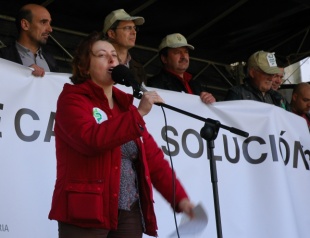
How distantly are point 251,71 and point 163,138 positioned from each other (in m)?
1.64

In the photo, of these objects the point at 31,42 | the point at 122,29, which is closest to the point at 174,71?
the point at 122,29

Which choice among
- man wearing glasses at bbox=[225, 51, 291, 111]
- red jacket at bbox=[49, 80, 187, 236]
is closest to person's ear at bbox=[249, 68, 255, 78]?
man wearing glasses at bbox=[225, 51, 291, 111]

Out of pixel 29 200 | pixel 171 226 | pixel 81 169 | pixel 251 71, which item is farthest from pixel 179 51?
pixel 81 169

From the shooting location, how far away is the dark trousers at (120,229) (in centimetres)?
296

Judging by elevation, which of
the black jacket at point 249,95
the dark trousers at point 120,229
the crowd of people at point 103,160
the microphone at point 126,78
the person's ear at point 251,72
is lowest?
the dark trousers at point 120,229

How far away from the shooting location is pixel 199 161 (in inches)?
198

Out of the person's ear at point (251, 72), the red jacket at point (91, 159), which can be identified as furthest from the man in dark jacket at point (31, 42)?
the red jacket at point (91, 159)

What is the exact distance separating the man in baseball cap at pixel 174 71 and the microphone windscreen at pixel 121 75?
276 centimetres

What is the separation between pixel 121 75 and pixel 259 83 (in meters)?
3.36

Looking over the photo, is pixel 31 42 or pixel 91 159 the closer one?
pixel 91 159

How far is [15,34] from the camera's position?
21.0 feet

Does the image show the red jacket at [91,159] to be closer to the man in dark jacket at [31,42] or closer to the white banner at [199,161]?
the white banner at [199,161]

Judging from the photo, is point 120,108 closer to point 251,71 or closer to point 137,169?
point 137,169

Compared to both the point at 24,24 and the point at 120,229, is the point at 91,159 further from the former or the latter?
the point at 24,24
